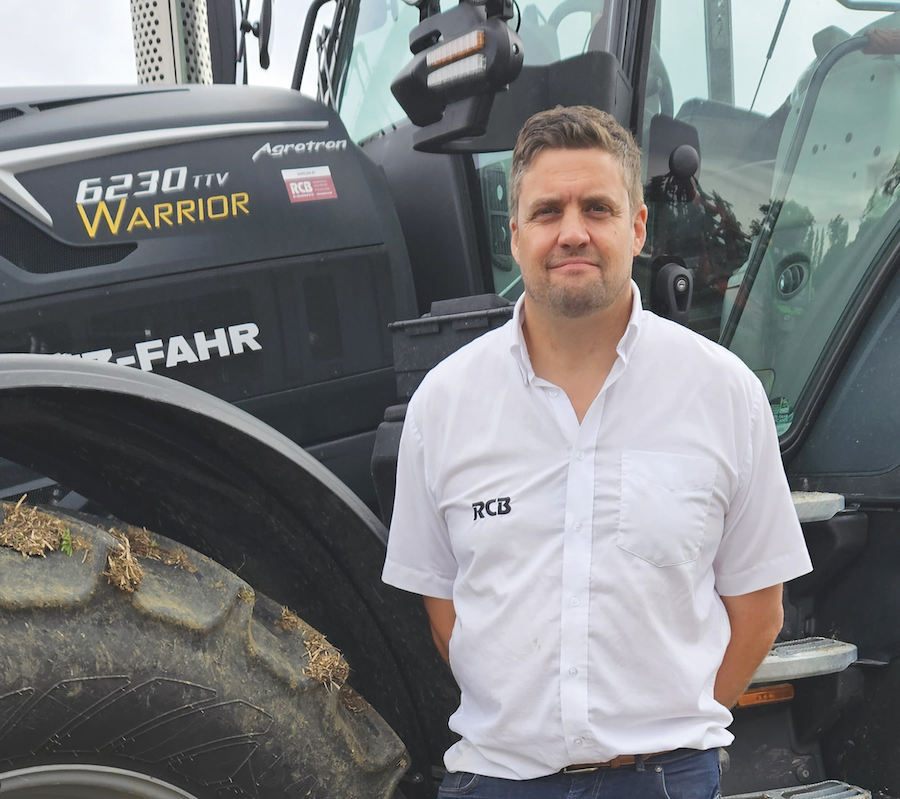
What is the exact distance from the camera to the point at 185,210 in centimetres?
206

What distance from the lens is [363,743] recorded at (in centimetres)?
161

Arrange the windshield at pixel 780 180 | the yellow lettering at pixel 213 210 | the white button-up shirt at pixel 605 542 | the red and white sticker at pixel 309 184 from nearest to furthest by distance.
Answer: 1. the white button-up shirt at pixel 605 542
2. the yellow lettering at pixel 213 210
3. the red and white sticker at pixel 309 184
4. the windshield at pixel 780 180

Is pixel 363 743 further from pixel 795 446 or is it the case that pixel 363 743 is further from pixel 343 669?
pixel 795 446

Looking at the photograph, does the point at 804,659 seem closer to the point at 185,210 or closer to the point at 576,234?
the point at 576,234

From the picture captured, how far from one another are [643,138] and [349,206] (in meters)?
0.75

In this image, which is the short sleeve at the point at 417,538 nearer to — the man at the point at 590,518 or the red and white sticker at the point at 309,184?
the man at the point at 590,518

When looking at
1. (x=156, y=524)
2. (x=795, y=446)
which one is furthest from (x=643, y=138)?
(x=156, y=524)

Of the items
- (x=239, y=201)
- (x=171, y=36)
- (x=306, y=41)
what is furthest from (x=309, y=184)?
(x=306, y=41)

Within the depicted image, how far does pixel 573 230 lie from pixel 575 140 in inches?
6.5

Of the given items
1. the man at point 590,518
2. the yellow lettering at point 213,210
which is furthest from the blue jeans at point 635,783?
the yellow lettering at point 213,210

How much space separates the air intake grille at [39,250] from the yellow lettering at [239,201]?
0.28 meters

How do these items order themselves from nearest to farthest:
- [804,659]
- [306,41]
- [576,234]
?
[576,234], [804,659], [306,41]

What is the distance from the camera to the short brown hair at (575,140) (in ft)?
5.02

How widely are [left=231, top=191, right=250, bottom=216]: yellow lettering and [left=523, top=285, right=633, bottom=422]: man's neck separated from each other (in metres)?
0.84
